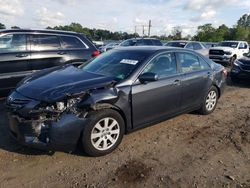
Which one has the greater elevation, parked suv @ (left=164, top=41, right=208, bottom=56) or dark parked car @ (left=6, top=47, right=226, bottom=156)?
dark parked car @ (left=6, top=47, right=226, bottom=156)

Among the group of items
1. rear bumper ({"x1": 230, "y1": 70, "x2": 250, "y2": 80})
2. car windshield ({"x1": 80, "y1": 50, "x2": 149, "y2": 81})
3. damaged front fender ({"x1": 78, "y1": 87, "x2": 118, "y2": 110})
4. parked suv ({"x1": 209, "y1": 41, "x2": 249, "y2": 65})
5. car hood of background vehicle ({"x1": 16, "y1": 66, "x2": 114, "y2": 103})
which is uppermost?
car windshield ({"x1": 80, "y1": 50, "x2": 149, "y2": 81})

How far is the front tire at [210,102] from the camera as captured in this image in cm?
603

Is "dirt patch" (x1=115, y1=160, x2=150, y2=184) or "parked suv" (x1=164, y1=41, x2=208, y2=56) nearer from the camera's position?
"dirt patch" (x1=115, y1=160, x2=150, y2=184)

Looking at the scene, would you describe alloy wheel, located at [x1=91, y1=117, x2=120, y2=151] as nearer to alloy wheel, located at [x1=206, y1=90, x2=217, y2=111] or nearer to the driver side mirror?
the driver side mirror

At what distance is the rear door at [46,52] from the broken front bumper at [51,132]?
317cm

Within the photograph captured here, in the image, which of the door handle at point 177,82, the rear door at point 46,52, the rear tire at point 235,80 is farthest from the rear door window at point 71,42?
the rear tire at point 235,80

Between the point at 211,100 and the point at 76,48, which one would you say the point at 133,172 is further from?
the point at 76,48

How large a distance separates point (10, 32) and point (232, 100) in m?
6.05

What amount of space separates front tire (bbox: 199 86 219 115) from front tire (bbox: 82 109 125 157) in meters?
2.52

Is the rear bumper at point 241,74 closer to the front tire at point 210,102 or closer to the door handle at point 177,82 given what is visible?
the front tire at point 210,102

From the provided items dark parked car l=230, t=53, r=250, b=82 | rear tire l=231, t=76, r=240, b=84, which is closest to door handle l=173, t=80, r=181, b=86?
dark parked car l=230, t=53, r=250, b=82

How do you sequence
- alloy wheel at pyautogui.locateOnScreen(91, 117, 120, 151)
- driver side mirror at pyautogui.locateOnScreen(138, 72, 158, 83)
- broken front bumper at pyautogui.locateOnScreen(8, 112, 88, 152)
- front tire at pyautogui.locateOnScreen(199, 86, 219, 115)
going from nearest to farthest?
broken front bumper at pyautogui.locateOnScreen(8, 112, 88, 152)
alloy wheel at pyautogui.locateOnScreen(91, 117, 120, 151)
driver side mirror at pyautogui.locateOnScreen(138, 72, 158, 83)
front tire at pyautogui.locateOnScreen(199, 86, 219, 115)

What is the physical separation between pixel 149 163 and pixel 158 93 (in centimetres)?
127

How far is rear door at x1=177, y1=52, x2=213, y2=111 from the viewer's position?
5292 mm
